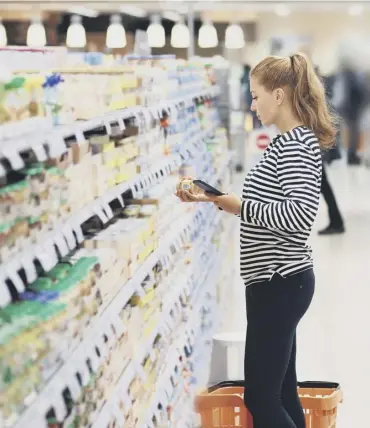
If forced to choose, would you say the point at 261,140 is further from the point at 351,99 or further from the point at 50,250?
the point at 50,250

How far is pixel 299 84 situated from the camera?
3338 mm

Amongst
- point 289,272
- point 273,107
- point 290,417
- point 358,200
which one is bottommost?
point 358,200

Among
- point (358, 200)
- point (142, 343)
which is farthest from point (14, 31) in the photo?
point (142, 343)

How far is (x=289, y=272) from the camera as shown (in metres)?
3.28

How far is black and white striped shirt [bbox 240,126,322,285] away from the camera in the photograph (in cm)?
318

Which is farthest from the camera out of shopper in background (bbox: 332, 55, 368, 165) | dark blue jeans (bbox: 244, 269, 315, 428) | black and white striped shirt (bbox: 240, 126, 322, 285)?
shopper in background (bbox: 332, 55, 368, 165)

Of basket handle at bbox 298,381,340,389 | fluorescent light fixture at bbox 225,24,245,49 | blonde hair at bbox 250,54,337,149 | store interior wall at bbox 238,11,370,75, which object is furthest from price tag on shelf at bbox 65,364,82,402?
store interior wall at bbox 238,11,370,75

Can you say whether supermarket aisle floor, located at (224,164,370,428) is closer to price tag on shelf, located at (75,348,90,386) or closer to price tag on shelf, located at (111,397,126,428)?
price tag on shelf, located at (111,397,126,428)

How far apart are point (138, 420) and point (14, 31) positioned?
18.1m

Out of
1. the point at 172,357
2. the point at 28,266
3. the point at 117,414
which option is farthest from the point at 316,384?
the point at 28,266

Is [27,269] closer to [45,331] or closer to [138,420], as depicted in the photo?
[45,331]

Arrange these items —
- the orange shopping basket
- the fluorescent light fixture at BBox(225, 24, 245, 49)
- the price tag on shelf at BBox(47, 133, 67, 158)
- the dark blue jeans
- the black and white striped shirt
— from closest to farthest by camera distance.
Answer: the price tag on shelf at BBox(47, 133, 67, 158), the black and white striped shirt, the dark blue jeans, the orange shopping basket, the fluorescent light fixture at BBox(225, 24, 245, 49)

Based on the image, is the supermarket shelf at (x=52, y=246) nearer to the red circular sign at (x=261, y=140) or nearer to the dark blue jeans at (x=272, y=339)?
the dark blue jeans at (x=272, y=339)

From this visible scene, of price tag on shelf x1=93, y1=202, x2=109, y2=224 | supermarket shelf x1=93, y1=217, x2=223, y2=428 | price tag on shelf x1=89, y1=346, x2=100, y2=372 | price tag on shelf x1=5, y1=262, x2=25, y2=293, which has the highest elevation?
price tag on shelf x1=5, y1=262, x2=25, y2=293
